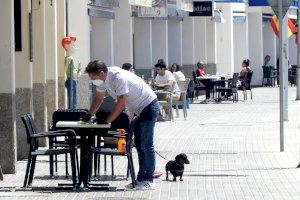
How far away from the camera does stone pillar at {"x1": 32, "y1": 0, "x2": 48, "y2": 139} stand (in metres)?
21.3

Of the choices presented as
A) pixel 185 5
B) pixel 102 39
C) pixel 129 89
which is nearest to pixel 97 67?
pixel 129 89

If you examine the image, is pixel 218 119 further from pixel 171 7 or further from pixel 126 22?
pixel 171 7

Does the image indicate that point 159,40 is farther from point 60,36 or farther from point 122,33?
point 60,36

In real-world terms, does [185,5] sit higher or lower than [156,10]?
higher

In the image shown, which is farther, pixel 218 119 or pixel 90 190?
pixel 218 119

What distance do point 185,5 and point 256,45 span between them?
1944cm

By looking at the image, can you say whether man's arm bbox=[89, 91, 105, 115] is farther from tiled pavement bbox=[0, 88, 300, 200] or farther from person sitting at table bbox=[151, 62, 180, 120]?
person sitting at table bbox=[151, 62, 180, 120]

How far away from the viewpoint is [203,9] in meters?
46.7

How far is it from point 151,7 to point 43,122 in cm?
1852

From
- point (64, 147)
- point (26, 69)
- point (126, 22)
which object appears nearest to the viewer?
point (64, 147)

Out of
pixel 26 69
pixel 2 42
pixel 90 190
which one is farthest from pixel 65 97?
pixel 90 190

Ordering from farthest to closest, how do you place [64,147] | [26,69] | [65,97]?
[65,97] → [26,69] → [64,147]

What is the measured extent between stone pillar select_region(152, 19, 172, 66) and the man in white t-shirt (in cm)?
3012

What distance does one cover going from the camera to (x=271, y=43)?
68.3 metres
